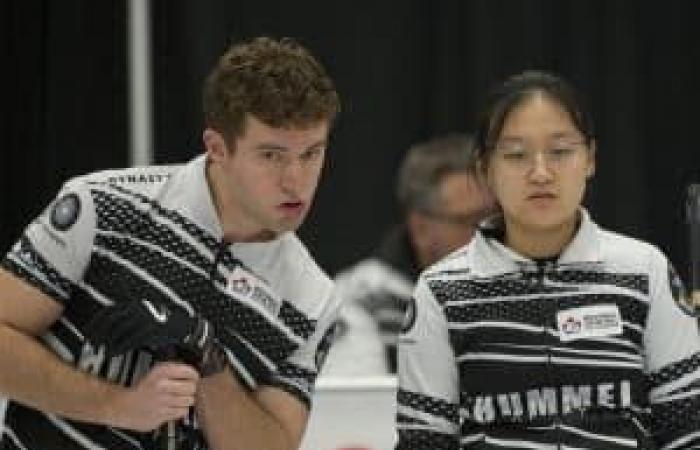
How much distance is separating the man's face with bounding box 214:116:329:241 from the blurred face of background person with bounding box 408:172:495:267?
109 cm

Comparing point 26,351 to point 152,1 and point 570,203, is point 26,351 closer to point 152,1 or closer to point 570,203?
point 570,203

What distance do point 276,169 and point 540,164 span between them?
363 mm

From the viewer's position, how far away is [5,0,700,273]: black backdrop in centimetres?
402

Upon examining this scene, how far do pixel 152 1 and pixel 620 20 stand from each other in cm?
131

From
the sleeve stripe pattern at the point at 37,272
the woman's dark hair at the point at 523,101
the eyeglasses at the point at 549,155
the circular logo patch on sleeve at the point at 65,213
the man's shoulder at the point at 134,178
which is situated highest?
the woman's dark hair at the point at 523,101

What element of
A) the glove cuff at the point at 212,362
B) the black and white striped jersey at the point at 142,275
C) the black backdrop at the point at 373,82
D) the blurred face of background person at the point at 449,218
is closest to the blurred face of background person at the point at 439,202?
the blurred face of background person at the point at 449,218

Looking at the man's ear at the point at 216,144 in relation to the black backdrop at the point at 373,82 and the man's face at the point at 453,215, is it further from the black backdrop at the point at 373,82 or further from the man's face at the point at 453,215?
Answer: the black backdrop at the point at 373,82

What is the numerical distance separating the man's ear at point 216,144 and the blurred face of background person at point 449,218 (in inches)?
42.3

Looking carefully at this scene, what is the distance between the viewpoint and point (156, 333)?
1.85 meters

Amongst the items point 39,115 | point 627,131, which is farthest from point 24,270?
point 627,131

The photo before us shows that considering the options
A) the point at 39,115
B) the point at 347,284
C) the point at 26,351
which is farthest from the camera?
the point at 39,115

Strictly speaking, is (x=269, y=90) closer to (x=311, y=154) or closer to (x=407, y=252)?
(x=311, y=154)

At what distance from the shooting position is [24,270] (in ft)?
6.52

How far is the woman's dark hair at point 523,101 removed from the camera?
2.05 meters
